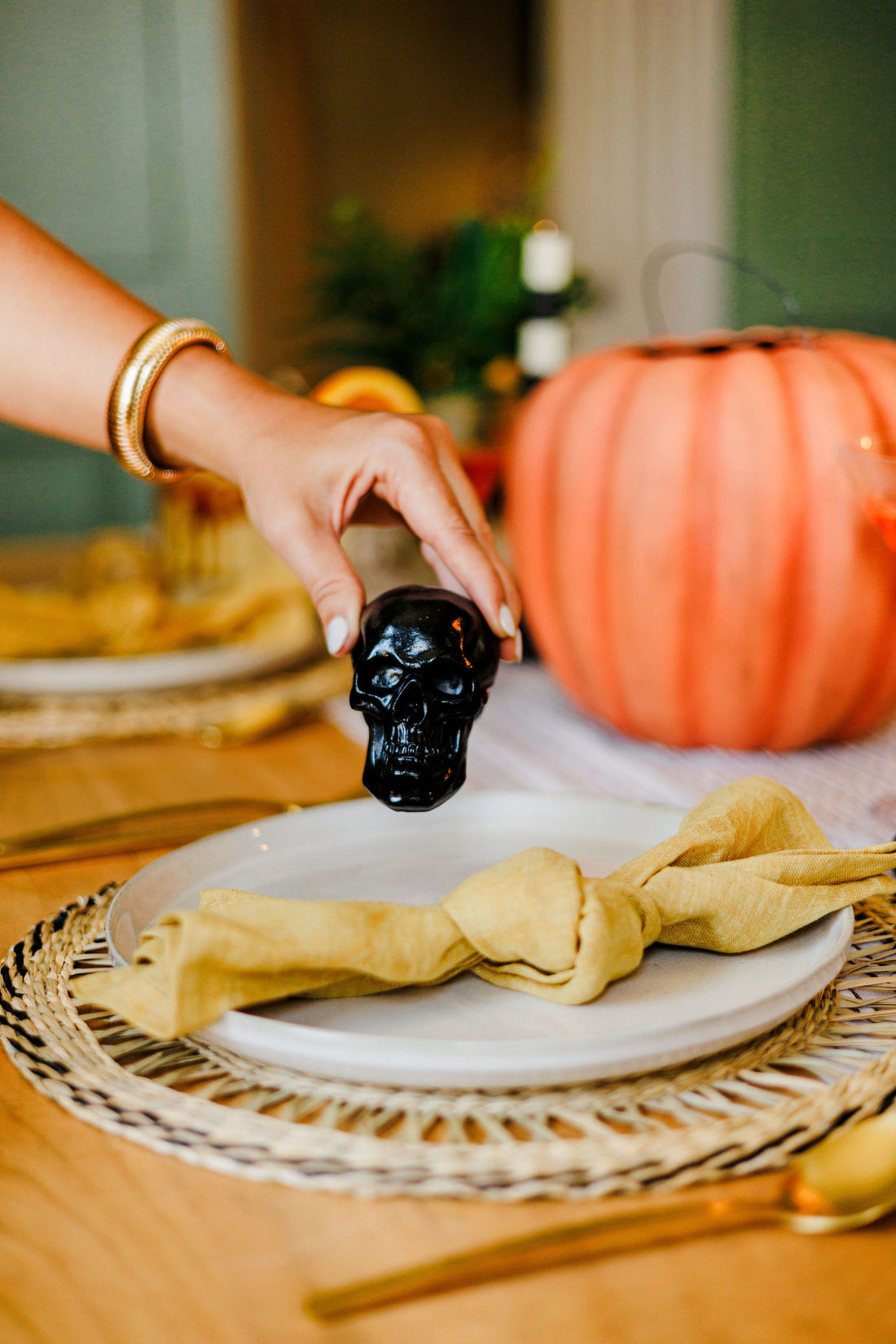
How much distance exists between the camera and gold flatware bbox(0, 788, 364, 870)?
0.76 metres

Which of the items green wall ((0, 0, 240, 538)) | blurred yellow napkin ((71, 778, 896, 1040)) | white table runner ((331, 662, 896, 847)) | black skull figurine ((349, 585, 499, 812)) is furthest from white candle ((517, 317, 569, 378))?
green wall ((0, 0, 240, 538))

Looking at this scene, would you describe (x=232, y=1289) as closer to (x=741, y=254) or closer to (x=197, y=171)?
(x=741, y=254)

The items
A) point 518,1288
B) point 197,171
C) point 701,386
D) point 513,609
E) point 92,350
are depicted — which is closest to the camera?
point 518,1288

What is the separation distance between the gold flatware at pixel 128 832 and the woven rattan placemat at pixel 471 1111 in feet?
0.76

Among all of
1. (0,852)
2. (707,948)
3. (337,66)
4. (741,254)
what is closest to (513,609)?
(707,948)

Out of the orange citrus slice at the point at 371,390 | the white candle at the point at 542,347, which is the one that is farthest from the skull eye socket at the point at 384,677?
the white candle at the point at 542,347

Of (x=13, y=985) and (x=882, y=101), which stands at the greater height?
(x=882, y=101)

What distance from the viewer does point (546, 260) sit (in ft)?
4.57

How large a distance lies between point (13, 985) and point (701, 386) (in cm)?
74

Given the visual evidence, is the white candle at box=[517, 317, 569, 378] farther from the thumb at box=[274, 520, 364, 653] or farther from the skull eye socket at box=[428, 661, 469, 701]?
the skull eye socket at box=[428, 661, 469, 701]

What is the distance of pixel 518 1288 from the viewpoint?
0.37 m

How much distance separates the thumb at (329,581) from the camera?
68cm

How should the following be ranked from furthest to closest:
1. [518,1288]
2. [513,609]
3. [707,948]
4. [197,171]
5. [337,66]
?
[337,66] < [197,171] < [513,609] < [707,948] < [518,1288]

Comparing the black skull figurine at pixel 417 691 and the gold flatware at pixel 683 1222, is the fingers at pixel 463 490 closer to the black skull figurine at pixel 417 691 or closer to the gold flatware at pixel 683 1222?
the black skull figurine at pixel 417 691
